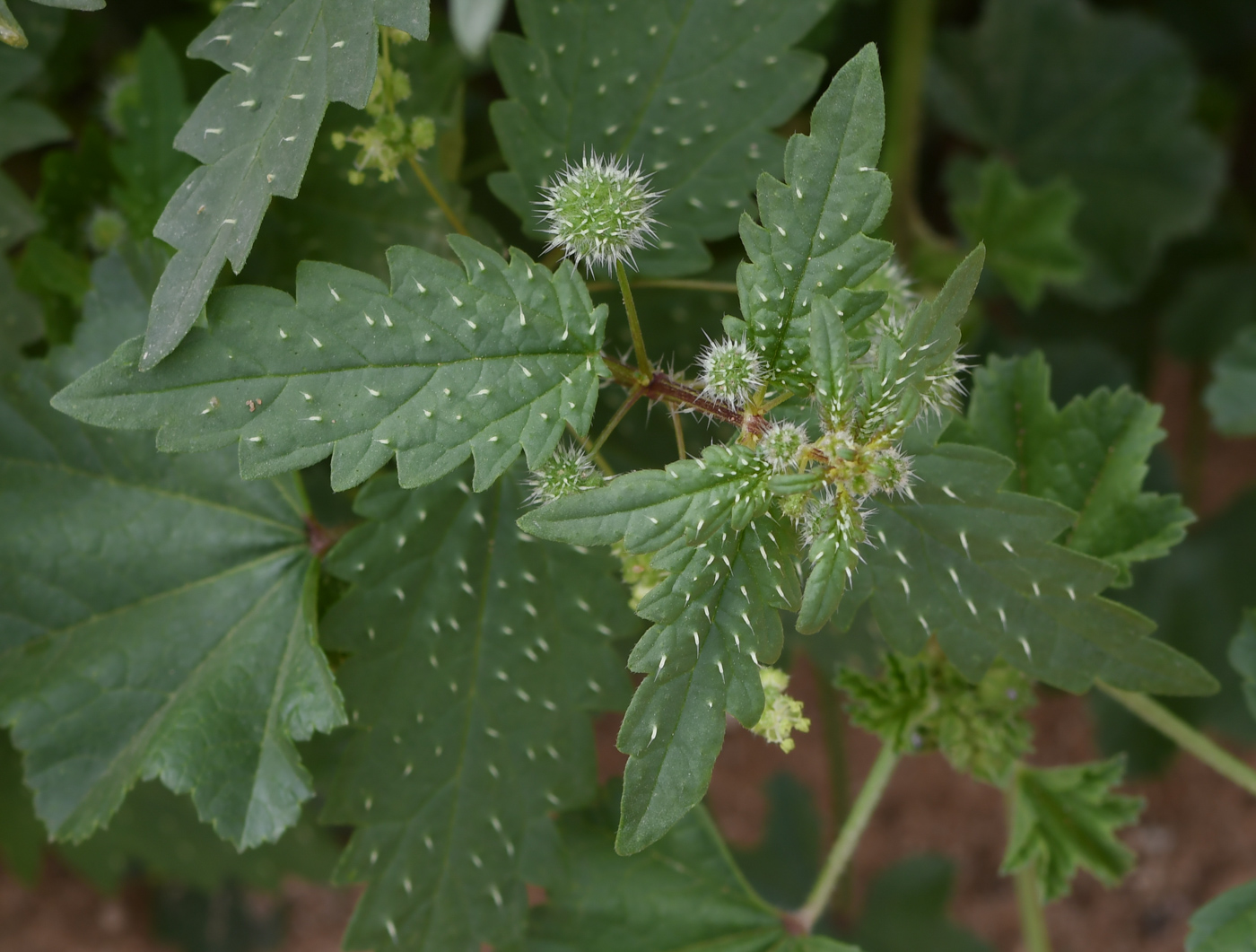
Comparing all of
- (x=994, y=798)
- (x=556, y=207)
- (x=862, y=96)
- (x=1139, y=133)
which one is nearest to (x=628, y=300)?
(x=556, y=207)

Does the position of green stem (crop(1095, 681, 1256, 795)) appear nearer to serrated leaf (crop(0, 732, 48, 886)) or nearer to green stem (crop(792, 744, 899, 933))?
green stem (crop(792, 744, 899, 933))

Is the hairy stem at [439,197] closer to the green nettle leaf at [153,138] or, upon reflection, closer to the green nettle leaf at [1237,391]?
the green nettle leaf at [153,138]

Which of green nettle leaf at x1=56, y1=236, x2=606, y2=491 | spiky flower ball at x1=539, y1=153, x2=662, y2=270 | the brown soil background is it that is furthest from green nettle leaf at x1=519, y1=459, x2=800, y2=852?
the brown soil background

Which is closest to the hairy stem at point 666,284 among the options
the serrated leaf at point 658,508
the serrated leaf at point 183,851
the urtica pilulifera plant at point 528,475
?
the urtica pilulifera plant at point 528,475

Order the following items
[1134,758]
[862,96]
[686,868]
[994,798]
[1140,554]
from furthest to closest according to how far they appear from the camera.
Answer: [994,798] < [1134,758] < [686,868] < [1140,554] < [862,96]

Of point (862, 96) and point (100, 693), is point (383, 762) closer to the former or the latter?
point (100, 693)

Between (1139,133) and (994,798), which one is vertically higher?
(1139,133)

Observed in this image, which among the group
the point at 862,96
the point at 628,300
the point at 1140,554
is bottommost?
the point at 1140,554
